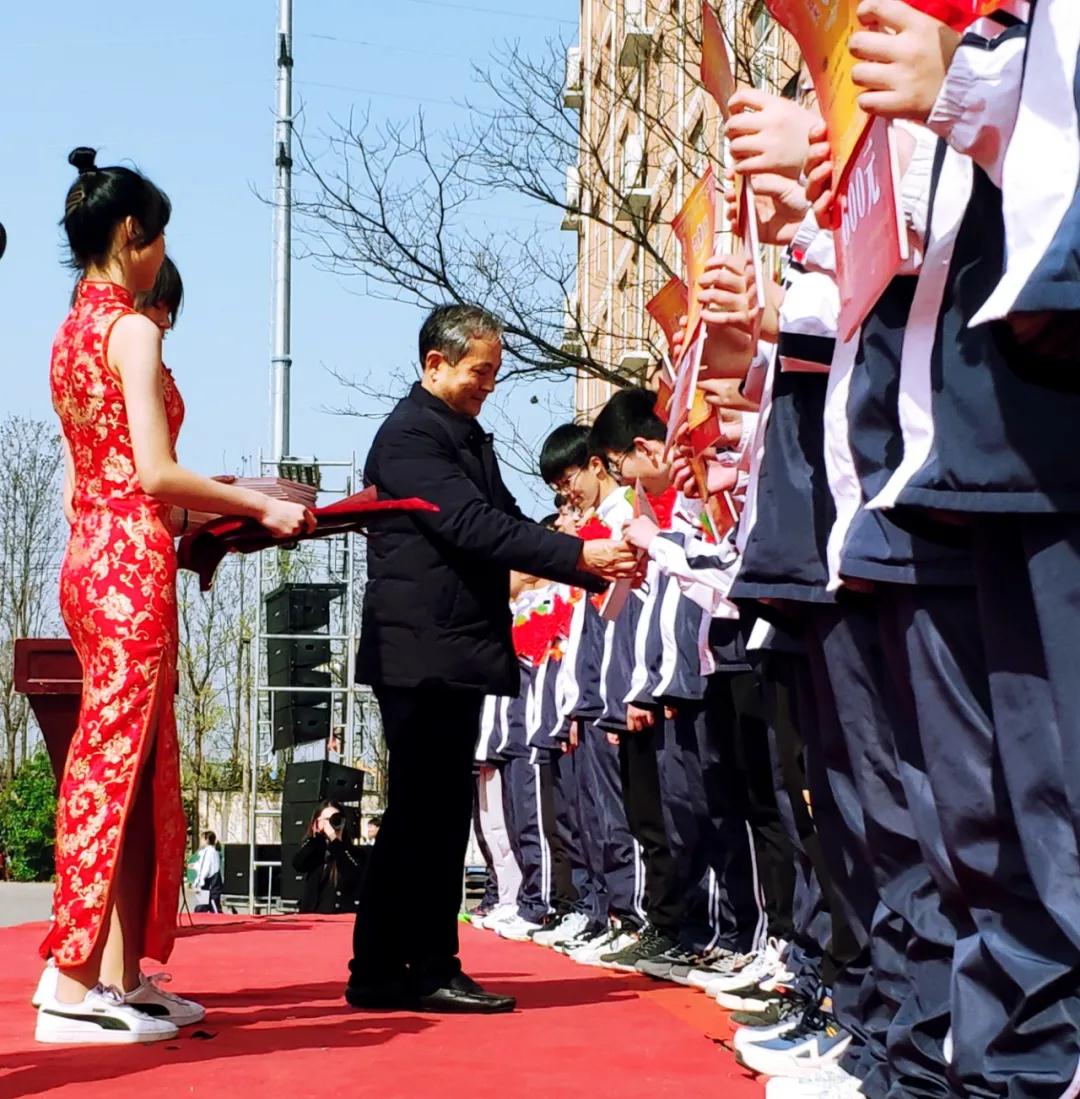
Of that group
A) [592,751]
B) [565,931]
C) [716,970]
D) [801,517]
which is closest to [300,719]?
[565,931]

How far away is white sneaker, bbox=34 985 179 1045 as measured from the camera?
4.27 meters

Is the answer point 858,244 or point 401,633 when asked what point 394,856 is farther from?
point 858,244

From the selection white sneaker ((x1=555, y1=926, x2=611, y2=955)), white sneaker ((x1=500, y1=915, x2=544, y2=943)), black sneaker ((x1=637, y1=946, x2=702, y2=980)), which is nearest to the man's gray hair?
black sneaker ((x1=637, y1=946, x2=702, y2=980))

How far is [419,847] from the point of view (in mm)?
5230

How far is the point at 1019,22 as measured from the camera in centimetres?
209

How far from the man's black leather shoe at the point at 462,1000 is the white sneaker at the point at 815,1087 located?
1.60 metres

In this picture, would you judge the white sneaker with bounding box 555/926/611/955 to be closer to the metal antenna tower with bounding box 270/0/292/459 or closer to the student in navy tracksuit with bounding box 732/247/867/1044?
the student in navy tracksuit with bounding box 732/247/867/1044

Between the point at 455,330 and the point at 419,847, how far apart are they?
149cm

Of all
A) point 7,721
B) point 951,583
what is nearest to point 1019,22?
point 951,583

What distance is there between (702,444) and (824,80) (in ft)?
5.97

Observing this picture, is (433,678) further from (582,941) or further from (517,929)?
(517,929)

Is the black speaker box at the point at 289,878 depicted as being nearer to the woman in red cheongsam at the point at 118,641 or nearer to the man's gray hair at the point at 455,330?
the man's gray hair at the point at 455,330

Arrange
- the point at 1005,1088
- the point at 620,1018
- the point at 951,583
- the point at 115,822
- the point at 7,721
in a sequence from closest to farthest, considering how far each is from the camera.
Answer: the point at 1005,1088
the point at 951,583
the point at 115,822
the point at 620,1018
the point at 7,721

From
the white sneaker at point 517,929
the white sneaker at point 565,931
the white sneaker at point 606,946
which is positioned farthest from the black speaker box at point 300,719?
the white sneaker at point 606,946
